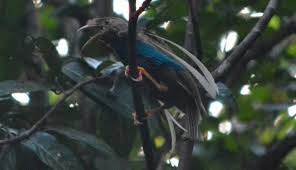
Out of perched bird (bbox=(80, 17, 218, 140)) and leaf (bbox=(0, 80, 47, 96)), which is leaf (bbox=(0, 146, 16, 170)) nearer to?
leaf (bbox=(0, 80, 47, 96))

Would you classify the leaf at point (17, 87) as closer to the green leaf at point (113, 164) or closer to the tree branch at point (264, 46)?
the green leaf at point (113, 164)

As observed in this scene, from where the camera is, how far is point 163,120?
3.70m

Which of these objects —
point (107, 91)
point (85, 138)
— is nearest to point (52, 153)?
point (85, 138)

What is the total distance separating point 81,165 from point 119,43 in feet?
1.95

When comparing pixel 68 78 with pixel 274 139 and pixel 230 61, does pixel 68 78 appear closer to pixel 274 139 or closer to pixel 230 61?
pixel 230 61

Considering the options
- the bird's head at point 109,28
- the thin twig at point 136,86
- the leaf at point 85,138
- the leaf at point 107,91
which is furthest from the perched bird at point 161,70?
the thin twig at point 136,86

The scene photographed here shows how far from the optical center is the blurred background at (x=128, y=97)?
323 centimetres

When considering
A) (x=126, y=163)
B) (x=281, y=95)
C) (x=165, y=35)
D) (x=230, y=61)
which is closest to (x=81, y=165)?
(x=126, y=163)

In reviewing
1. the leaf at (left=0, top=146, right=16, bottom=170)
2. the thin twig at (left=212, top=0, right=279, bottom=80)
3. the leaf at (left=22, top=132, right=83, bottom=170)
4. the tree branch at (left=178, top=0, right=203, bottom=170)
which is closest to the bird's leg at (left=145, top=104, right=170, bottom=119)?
the tree branch at (left=178, top=0, right=203, bottom=170)

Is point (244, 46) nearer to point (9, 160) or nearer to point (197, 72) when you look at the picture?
point (197, 72)

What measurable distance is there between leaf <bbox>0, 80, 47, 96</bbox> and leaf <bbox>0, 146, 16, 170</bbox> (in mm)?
264

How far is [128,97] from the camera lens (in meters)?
3.40

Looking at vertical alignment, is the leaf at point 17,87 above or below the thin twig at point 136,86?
below

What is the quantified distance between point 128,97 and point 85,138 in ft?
1.13
